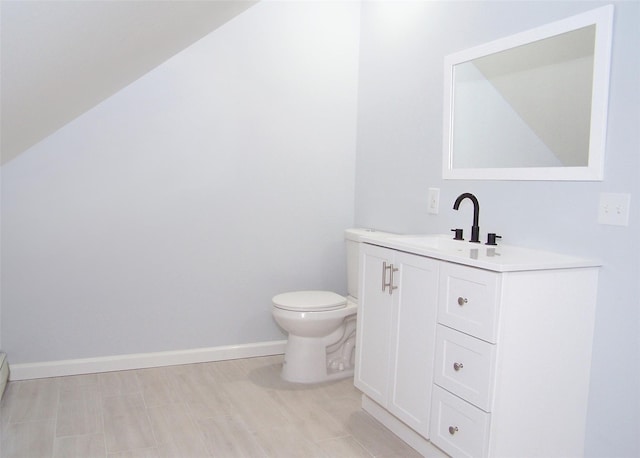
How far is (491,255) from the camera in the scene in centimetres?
189

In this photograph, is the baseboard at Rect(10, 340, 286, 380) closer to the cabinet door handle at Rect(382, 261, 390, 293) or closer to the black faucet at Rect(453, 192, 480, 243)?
the cabinet door handle at Rect(382, 261, 390, 293)

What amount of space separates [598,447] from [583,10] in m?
1.50

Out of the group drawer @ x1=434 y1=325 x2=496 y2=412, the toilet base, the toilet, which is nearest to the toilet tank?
the toilet

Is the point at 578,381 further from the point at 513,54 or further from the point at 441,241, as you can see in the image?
the point at 513,54

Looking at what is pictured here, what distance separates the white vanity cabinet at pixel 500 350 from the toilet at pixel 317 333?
794mm

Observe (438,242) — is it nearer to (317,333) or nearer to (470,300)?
(470,300)

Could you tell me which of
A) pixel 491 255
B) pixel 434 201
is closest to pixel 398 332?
pixel 491 255

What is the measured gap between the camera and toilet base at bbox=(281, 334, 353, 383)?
287cm

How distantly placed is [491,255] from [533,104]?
68 cm

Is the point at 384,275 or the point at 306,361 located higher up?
the point at 384,275

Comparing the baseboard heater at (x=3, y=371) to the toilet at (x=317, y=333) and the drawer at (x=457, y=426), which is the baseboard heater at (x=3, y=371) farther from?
the drawer at (x=457, y=426)

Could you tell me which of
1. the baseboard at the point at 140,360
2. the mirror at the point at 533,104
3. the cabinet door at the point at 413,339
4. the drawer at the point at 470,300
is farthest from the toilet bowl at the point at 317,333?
the drawer at the point at 470,300

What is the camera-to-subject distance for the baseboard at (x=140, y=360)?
2783 mm

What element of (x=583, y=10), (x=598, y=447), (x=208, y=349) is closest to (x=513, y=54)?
(x=583, y=10)
